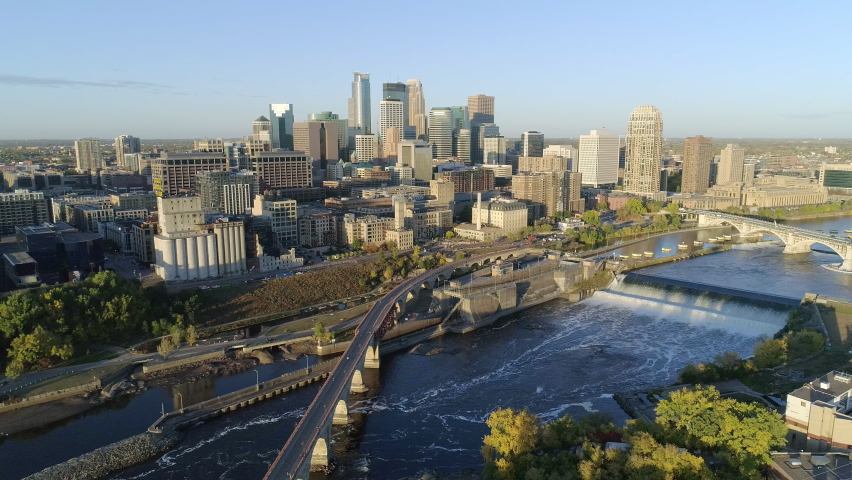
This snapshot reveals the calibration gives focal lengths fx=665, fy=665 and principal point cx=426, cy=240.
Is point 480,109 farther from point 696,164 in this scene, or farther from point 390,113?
point 696,164

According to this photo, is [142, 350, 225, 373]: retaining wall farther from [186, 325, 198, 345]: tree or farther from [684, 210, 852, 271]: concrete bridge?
[684, 210, 852, 271]: concrete bridge

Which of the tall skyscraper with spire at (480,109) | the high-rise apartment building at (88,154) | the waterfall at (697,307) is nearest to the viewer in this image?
the waterfall at (697,307)

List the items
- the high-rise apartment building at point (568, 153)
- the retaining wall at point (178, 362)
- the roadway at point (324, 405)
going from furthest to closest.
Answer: the high-rise apartment building at point (568, 153), the retaining wall at point (178, 362), the roadway at point (324, 405)

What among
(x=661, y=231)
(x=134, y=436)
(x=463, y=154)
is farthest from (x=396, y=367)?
(x=463, y=154)

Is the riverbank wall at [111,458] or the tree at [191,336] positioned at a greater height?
the tree at [191,336]

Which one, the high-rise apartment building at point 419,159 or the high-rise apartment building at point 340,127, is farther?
the high-rise apartment building at point 340,127

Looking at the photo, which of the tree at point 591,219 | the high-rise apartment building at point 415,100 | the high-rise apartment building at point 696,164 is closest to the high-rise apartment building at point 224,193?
the tree at point 591,219

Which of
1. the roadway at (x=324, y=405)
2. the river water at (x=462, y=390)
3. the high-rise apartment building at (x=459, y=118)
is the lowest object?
the river water at (x=462, y=390)

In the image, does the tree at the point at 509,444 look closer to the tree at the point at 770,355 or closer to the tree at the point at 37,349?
the tree at the point at 770,355
